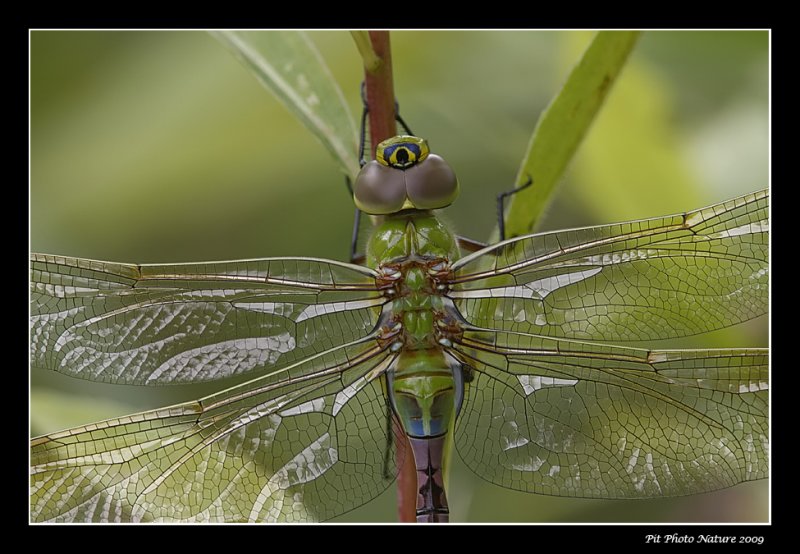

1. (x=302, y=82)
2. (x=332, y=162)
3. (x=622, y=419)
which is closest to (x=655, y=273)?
(x=622, y=419)

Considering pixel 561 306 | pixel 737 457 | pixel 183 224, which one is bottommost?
pixel 737 457

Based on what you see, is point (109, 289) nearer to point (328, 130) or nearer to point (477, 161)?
point (328, 130)

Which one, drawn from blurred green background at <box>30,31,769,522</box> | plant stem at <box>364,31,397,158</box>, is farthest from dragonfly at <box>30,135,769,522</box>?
blurred green background at <box>30,31,769,522</box>

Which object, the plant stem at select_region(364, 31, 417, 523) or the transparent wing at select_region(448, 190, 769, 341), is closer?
the plant stem at select_region(364, 31, 417, 523)

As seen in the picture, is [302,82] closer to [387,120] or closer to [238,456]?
[387,120]

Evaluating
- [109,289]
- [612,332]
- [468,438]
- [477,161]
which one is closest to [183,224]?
[109,289]

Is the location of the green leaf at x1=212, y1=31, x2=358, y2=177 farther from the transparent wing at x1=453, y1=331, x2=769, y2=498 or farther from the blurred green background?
the blurred green background
